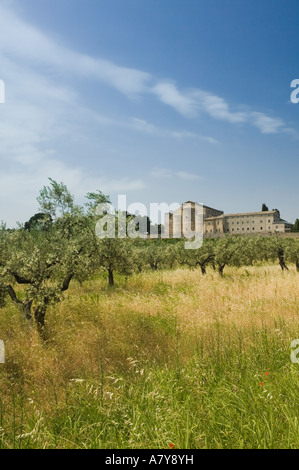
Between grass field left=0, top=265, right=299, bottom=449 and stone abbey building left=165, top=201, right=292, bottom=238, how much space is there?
9183 centimetres

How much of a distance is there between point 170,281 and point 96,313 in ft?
30.4

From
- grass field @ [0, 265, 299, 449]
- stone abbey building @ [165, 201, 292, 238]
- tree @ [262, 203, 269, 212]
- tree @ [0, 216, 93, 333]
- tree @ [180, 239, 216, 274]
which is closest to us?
grass field @ [0, 265, 299, 449]

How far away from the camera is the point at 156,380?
14.3 ft

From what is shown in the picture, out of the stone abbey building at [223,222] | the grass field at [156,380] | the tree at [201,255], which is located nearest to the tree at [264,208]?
the stone abbey building at [223,222]

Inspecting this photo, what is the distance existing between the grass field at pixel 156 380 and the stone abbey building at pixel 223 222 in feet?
301

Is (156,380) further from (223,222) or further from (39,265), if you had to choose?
(223,222)

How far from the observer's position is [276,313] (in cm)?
752

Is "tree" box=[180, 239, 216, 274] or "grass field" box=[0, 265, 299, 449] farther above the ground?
"tree" box=[180, 239, 216, 274]

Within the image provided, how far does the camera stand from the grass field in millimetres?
3076

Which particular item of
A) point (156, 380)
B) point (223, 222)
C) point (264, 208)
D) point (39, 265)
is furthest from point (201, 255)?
point (264, 208)

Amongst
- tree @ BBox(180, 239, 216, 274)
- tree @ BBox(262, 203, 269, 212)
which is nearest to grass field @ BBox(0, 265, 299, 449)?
tree @ BBox(180, 239, 216, 274)

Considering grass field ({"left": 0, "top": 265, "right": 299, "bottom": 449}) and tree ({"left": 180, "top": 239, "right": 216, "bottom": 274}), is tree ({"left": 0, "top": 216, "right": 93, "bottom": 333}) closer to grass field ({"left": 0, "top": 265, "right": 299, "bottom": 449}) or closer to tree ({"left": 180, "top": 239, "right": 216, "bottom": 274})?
grass field ({"left": 0, "top": 265, "right": 299, "bottom": 449})

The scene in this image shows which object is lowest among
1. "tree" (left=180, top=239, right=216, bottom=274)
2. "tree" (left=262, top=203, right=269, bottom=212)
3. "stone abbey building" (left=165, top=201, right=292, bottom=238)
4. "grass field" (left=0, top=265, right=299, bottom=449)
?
"grass field" (left=0, top=265, right=299, bottom=449)
